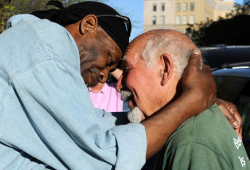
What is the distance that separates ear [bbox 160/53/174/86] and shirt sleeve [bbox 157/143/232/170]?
482 millimetres

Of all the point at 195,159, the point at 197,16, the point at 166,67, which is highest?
the point at 166,67

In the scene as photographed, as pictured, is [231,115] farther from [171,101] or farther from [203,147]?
[203,147]

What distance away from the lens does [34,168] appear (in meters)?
1.79

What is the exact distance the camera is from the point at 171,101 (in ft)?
7.11

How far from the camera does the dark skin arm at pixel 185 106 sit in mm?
1822

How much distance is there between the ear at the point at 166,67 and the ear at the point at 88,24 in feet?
1.63

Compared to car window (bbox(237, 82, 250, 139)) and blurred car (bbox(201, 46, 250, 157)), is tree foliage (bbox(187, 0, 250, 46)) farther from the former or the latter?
car window (bbox(237, 82, 250, 139))

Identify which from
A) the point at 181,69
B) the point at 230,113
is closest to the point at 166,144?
the point at 181,69

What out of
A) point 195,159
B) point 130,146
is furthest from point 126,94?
point 195,159

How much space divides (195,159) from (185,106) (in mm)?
301

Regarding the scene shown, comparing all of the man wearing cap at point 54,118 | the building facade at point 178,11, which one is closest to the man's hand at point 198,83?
the man wearing cap at point 54,118

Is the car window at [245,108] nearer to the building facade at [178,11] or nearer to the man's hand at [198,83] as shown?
the man's hand at [198,83]

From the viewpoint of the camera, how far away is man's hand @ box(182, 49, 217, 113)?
78.1 inches

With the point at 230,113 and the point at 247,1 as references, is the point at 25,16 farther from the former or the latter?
the point at 247,1
